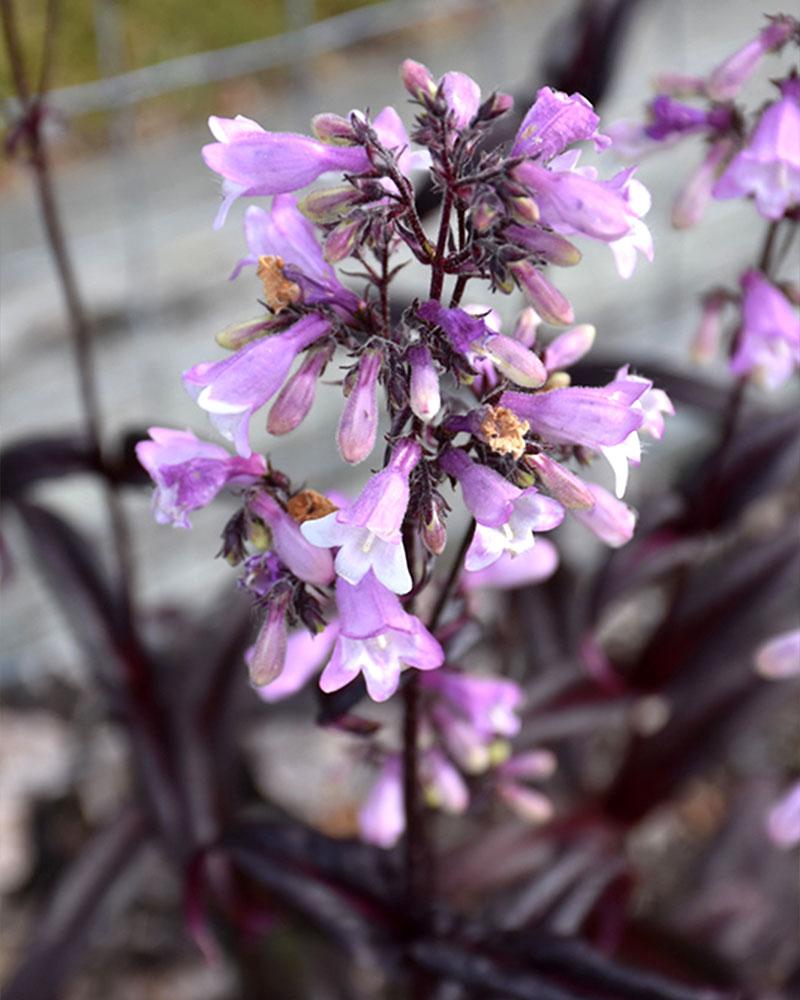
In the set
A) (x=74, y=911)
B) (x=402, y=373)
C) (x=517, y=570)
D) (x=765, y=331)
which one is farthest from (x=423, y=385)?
(x=74, y=911)

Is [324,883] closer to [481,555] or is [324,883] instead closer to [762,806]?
[481,555]

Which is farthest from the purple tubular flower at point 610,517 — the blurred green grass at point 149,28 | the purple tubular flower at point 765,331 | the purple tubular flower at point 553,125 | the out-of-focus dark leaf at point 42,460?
the blurred green grass at point 149,28

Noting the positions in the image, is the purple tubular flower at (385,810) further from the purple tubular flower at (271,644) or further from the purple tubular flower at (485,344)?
the purple tubular flower at (485,344)

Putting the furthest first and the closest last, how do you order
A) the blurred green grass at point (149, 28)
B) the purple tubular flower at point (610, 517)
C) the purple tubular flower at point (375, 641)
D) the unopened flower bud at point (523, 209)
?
the blurred green grass at point (149, 28)
the purple tubular flower at point (610, 517)
the purple tubular flower at point (375, 641)
the unopened flower bud at point (523, 209)

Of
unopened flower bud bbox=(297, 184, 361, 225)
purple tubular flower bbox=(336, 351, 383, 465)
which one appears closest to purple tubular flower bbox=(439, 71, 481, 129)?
unopened flower bud bbox=(297, 184, 361, 225)

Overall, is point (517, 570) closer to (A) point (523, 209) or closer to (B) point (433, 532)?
(B) point (433, 532)

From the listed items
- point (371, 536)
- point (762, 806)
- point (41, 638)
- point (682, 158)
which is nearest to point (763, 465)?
point (762, 806)

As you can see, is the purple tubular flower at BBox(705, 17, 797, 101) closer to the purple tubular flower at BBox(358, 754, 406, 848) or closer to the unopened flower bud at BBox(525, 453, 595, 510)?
the unopened flower bud at BBox(525, 453, 595, 510)
